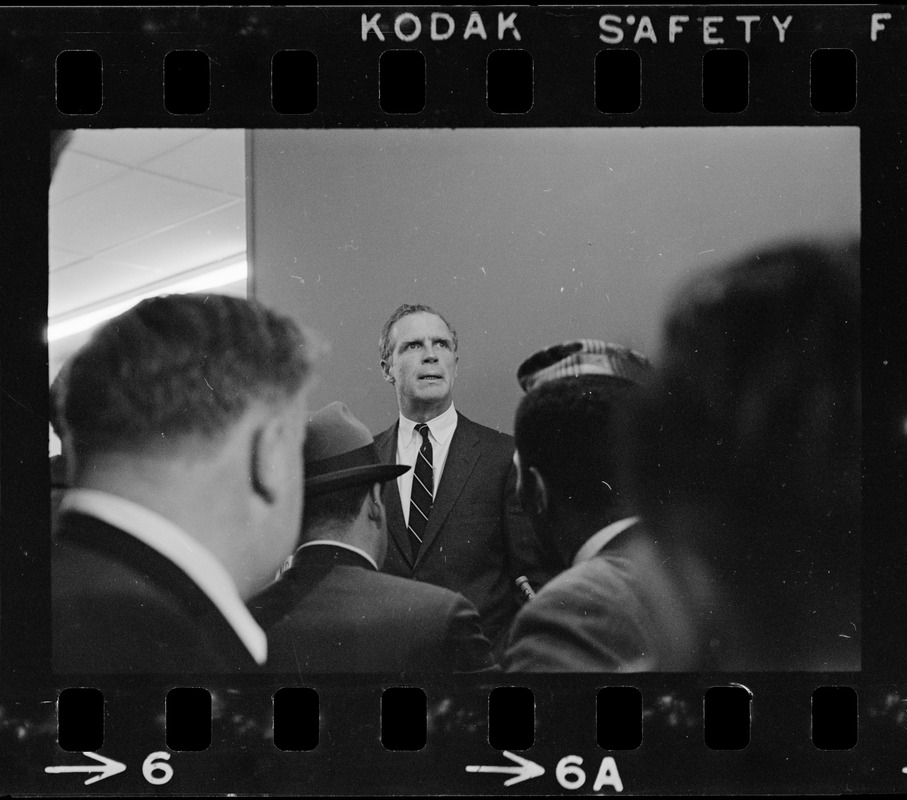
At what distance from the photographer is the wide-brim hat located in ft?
5.33

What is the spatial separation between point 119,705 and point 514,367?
0.87 metres

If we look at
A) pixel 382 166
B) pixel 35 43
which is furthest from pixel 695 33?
pixel 35 43

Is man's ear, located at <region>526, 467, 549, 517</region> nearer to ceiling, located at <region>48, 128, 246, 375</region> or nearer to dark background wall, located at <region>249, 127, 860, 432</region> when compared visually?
dark background wall, located at <region>249, 127, 860, 432</region>

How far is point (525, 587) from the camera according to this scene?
1609 millimetres

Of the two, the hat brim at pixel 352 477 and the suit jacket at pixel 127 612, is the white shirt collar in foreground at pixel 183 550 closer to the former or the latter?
the suit jacket at pixel 127 612

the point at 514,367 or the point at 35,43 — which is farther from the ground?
the point at 35,43

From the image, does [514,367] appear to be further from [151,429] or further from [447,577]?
[151,429]

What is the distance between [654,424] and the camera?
64.1 inches

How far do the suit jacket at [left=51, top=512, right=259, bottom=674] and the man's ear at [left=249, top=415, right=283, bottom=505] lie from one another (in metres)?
0.19

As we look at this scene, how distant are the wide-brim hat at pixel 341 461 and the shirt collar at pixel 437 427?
0.17 ft

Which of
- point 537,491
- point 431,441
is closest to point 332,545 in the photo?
point 431,441

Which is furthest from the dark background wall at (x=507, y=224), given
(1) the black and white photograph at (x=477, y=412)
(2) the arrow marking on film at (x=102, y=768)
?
(2) the arrow marking on film at (x=102, y=768)

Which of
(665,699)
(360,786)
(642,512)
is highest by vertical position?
(642,512)

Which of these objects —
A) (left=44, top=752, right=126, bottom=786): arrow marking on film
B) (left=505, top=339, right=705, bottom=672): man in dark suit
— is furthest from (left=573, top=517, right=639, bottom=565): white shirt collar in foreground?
(left=44, top=752, right=126, bottom=786): arrow marking on film
